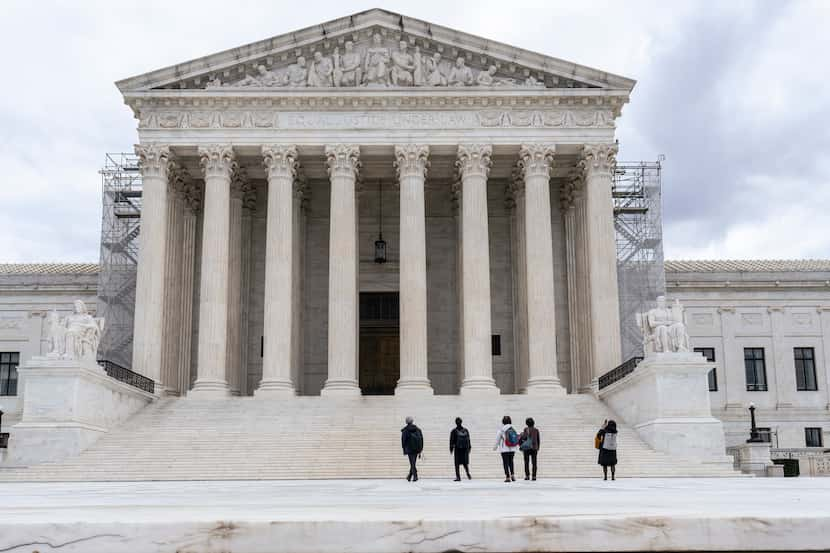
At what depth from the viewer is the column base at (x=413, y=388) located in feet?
120

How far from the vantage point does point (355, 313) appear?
3862cm

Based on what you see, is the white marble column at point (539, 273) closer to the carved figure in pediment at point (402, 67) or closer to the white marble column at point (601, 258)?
the white marble column at point (601, 258)

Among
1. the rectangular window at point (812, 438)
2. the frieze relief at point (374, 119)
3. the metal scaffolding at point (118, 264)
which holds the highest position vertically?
the frieze relief at point (374, 119)

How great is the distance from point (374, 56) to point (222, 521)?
1443 inches

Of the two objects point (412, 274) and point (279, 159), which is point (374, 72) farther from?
point (412, 274)

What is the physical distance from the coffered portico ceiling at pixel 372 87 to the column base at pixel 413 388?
11.2m

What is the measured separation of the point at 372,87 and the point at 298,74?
3391mm

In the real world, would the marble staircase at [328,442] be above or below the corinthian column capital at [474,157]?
below

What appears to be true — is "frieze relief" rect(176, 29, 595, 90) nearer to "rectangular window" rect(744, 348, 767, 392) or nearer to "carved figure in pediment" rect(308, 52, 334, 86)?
"carved figure in pediment" rect(308, 52, 334, 86)

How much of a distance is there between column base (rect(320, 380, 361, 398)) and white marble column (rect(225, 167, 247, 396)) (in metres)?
6.70

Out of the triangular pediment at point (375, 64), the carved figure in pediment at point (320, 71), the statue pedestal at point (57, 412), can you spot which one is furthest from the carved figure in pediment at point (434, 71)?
the statue pedestal at point (57, 412)

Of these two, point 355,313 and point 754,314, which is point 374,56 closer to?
point 355,313

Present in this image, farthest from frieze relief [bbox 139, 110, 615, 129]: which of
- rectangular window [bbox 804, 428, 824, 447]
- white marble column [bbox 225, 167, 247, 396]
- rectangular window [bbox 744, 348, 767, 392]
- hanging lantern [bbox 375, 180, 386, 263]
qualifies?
rectangular window [bbox 804, 428, 824, 447]

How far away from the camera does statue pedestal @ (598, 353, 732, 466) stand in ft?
96.0
